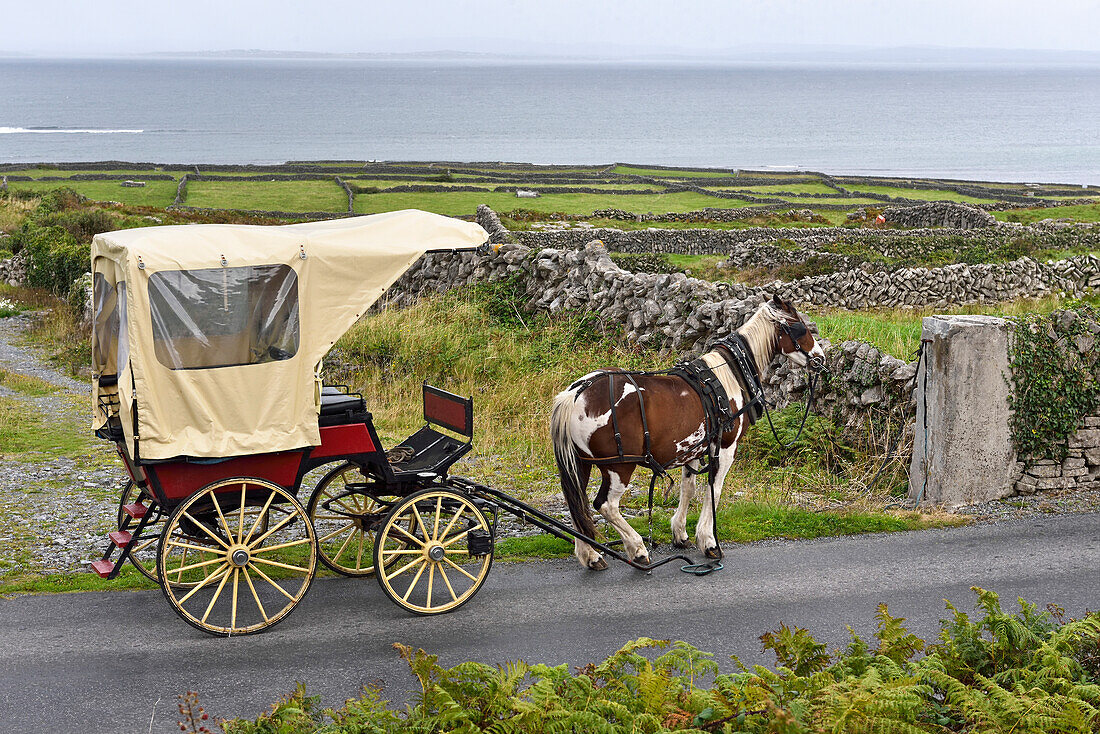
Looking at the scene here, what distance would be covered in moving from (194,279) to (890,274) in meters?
22.2

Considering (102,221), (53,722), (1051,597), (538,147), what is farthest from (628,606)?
(538,147)

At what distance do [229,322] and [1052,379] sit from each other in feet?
30.7

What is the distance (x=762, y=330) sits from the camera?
9953 millimetres

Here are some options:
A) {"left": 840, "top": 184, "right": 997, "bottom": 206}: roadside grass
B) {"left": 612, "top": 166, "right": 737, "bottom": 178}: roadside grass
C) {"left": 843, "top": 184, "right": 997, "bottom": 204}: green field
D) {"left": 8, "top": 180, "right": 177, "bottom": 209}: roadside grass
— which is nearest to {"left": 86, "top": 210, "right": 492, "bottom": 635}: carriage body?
{"left": 8, "top": 180, "right": 177, "bottom": 209}: roadside grass

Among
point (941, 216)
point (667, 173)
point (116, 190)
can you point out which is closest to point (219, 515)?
point (941, 216)

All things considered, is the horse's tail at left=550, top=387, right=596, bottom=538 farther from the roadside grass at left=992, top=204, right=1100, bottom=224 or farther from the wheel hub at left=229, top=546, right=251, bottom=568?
the roadside grass at left=992, top=204, right=1100, bottom=224

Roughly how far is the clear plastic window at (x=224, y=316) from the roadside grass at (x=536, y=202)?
150 feet

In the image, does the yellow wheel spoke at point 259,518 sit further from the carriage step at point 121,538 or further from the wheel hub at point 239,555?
the carriage step at point 121,538

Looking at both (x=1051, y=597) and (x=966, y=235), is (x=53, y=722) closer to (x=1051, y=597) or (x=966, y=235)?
(x=1051, y=597)

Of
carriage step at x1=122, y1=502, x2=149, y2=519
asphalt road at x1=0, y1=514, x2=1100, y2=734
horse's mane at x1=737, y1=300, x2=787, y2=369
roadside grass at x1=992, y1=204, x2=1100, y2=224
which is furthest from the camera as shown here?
roadside grass at x1=992, y1=204, x2=1100, y2=224

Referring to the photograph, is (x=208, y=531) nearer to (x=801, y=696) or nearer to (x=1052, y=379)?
(x=801, y=696)

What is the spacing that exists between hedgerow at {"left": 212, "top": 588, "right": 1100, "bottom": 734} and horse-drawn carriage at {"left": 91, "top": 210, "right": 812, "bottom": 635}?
261 centimetres

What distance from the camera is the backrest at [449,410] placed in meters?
8.74

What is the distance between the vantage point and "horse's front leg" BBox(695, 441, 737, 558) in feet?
31.9
